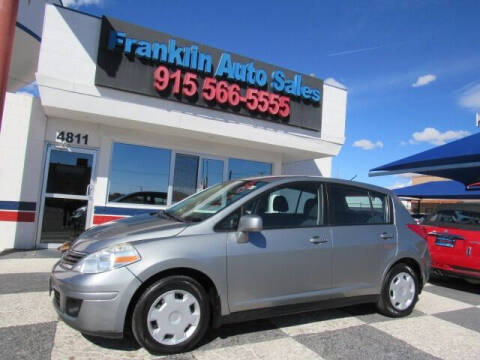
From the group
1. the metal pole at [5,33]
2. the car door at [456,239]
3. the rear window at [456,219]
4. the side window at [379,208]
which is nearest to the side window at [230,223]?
the side window at [379,208]

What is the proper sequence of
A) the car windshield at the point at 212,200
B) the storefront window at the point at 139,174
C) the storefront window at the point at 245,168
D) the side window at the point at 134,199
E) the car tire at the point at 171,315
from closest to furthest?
the car tire at the point at 171,315 < the car windshield at the point at 212,200 < the storefront window at the point at 139,174 < the side window at the point at 134,199 < the storefront window at the point at 245,168

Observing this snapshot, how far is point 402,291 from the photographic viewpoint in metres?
4.54

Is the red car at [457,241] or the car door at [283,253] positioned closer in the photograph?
the car door at [283,253]

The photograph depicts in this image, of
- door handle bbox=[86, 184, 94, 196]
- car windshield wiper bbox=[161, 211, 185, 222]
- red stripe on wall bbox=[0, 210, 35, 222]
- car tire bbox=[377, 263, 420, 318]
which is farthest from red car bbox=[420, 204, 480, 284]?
red stripe on wall bbox=[0, 210, 35, 222]

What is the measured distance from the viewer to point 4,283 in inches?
199

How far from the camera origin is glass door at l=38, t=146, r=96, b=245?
7984 millimetres

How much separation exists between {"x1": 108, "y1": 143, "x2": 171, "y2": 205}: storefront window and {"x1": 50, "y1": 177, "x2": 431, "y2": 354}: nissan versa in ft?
16.1

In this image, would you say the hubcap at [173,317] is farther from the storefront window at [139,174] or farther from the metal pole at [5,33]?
the storefront window at [139,174]

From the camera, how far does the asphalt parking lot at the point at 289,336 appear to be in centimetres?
317

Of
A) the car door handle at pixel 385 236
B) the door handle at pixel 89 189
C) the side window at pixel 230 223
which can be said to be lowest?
the car door handle at pixel 385 236

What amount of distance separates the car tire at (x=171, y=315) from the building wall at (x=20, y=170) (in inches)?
234

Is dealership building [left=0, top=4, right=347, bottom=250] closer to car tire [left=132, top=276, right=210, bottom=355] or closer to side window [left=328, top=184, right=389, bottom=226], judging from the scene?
side window [left=328, top=184, right=389, bottom=226]

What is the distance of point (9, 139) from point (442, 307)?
27.9 ft

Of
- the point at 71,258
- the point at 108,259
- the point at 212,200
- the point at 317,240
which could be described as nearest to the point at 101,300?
the point at 108,259
